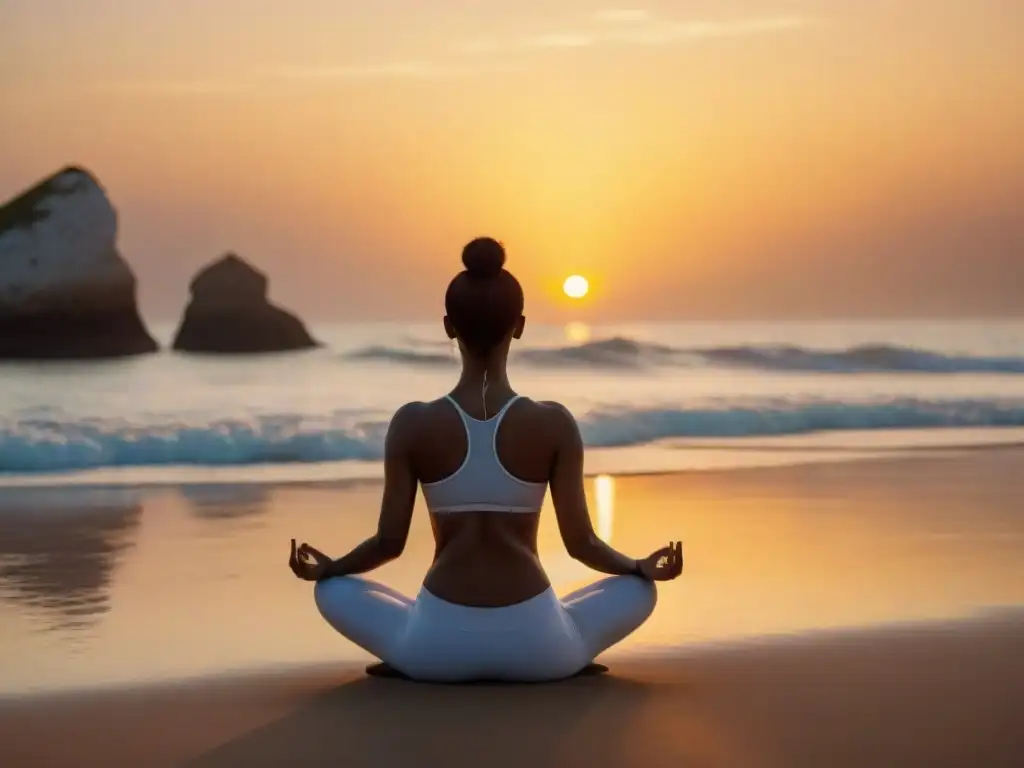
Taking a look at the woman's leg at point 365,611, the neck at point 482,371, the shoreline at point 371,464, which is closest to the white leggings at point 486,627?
the woman's leg at point 365,611

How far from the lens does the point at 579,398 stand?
20344 mm

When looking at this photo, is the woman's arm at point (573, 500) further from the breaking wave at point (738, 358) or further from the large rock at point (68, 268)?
the large rock at point (68, 268)

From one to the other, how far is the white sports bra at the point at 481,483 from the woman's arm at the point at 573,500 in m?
0.08

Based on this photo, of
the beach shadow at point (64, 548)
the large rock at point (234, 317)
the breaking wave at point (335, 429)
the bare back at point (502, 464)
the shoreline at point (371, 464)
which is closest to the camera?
the bare back at point (502, 464)

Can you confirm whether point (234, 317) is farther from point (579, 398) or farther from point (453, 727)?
point (453, 727)

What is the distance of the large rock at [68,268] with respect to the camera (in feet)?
116

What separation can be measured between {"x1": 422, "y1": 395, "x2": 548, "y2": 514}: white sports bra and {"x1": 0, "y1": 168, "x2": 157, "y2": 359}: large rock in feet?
103

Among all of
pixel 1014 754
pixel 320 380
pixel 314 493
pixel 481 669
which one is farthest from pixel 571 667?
pixel 320 380

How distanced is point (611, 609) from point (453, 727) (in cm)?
69

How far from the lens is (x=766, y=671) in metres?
4.89

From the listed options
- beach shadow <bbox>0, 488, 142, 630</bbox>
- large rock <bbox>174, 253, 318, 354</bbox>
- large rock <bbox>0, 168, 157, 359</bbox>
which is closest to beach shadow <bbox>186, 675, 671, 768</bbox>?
beach shadow <bbox>0, 488, 142, 630</bbox>

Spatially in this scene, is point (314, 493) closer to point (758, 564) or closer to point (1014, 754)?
point (758, 564)

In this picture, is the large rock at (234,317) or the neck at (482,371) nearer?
the neck at (482,371)

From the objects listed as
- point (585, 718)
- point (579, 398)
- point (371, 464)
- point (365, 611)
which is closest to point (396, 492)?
point (365, 611)
